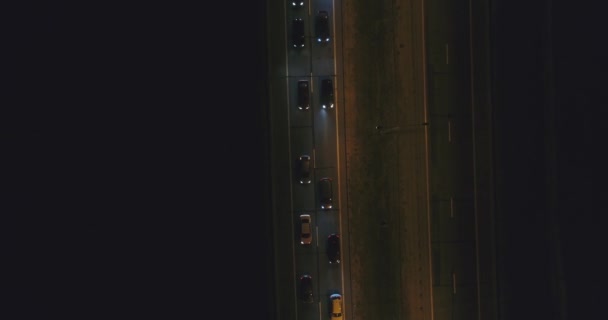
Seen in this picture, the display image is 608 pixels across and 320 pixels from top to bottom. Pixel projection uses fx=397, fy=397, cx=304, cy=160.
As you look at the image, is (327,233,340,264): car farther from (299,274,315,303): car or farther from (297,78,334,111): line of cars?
(297,78,334,111): line of cars

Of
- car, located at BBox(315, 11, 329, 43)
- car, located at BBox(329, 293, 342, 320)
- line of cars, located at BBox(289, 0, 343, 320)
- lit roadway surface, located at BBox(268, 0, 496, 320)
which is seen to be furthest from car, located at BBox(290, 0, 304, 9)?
car, located at BBox(329, 293, 342, 320)

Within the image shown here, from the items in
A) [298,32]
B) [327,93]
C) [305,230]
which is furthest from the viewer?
[305,230]

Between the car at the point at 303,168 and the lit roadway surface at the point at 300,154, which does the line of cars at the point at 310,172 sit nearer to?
the car at the point at 303,168

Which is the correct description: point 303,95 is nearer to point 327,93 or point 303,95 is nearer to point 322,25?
point 327,93

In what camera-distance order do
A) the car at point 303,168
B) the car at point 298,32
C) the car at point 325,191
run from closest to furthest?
the car at point 298,32
the car at point 303,168
the car at point 325,191

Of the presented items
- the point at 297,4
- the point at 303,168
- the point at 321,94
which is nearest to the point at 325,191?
the point at 303,168

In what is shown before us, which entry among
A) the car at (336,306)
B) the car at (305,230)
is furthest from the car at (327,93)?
the car at (336,306)

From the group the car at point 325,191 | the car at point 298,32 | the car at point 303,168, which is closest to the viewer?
the car at point 298,32
